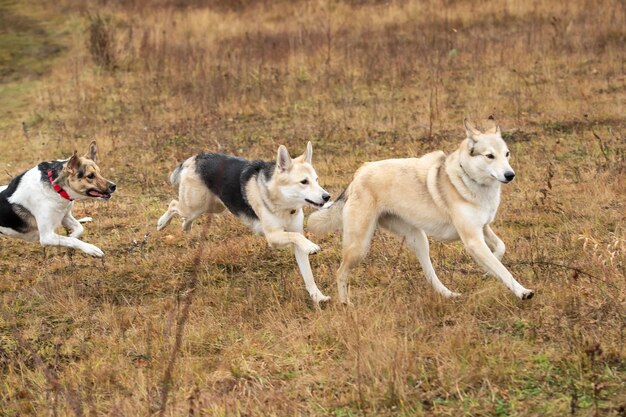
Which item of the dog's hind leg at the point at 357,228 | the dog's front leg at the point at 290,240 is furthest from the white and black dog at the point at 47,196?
the dog's hind leg at the point at 357,228

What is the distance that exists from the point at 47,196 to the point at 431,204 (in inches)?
147

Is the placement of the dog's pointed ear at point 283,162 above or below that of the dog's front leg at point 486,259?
above

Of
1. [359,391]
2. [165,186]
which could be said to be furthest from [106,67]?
[359,391]

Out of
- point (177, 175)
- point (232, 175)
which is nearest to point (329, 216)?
point (232, 175)

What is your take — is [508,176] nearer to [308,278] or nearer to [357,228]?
[357,228]

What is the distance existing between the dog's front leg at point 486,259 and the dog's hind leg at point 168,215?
3.29 meters

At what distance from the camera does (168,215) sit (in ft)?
26.3

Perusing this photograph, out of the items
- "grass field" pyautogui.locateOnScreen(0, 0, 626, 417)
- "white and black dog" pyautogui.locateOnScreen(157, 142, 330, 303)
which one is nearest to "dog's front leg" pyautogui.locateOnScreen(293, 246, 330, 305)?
"white and black dog" pyautogui.locateOnScreen(157, 142, 330, 303)

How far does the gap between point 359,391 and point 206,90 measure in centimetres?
1050

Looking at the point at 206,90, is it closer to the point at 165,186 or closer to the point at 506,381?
the point at 165,186

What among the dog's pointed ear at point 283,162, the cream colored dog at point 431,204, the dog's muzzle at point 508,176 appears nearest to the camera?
the dog's muzzle at point 508,176

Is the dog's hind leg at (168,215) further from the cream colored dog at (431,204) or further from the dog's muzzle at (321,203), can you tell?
the cream colored dog at (431,204)

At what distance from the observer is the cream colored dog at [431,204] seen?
573 centimetres

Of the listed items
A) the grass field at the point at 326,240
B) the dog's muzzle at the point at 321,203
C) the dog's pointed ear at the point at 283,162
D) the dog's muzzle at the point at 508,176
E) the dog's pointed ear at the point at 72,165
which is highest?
the dog's muzzle at the point at 508,176
